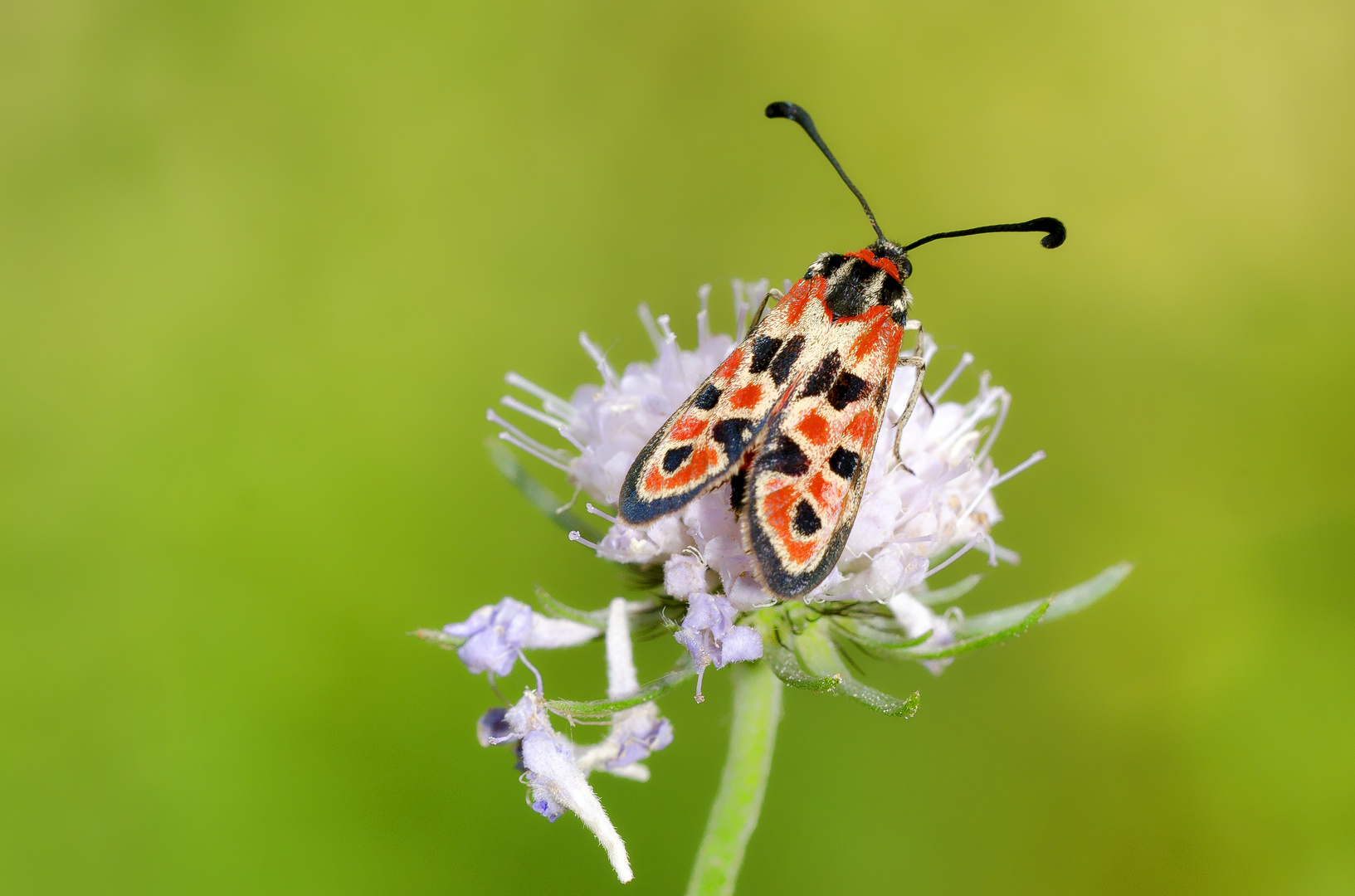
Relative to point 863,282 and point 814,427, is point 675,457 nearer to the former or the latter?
point 814,427

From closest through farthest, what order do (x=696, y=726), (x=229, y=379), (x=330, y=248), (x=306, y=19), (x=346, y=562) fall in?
(x=696, y=726) < (x=346, y=562) < (x=229, y=379) < (x=330, y=248) < (x=306, y=19)

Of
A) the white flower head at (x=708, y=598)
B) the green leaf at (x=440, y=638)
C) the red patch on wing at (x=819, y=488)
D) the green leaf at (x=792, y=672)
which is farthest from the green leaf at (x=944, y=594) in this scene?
the green leaf at (x=440, y=638)


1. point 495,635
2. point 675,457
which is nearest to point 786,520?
point 675,457

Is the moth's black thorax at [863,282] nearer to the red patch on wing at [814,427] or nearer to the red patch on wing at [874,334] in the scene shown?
the red patch on wing at [874,334]

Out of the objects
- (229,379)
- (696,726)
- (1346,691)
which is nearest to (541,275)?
(229,379)

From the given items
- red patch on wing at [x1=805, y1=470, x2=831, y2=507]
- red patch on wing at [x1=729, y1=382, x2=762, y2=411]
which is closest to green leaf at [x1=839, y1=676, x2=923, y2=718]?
red patch on wing at [x1=805, y1=470, x2=831, y2=507]

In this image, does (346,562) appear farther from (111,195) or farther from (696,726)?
(111,195)
